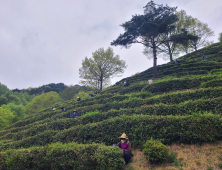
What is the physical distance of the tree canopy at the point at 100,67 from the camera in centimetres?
3123

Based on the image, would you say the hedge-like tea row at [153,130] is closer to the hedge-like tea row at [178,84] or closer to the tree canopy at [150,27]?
the hedge-like tea row at [178,84]

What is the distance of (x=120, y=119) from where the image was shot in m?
8.20

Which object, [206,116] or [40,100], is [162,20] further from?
[40,100]

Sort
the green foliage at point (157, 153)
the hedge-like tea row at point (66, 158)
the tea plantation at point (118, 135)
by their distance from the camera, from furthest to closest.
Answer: the tea plantation at point (118, 135) → the hedge-like tea row at point (66, 158) → the green foliage at point (157, 153)

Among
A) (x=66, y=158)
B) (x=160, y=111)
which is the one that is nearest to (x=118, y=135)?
(x=66, y=158)

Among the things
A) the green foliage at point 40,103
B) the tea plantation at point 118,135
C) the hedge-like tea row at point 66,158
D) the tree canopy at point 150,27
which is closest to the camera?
the hedge-like tea row at point 66,158

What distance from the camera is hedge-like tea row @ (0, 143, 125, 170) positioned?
5.25 m

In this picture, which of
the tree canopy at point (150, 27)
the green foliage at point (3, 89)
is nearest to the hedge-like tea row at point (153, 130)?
the tree canopy at point (150, 27)

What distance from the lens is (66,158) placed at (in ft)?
19.8

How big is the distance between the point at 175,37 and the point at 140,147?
1918 centimetres

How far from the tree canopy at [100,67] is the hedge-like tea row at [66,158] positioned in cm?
2453

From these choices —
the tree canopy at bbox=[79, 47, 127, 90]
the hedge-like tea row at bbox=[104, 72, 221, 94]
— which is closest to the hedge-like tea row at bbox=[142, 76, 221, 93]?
the hedge-like tea row at bbox=[104, 72, 221, 94]

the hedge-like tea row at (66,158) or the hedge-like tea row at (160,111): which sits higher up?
the hedge-like tea row at (160,111)

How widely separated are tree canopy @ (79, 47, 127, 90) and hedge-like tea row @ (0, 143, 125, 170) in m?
24.5
